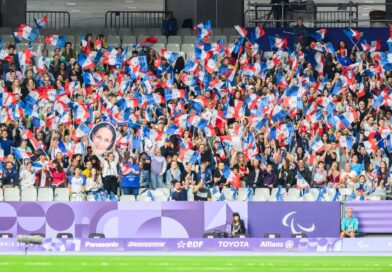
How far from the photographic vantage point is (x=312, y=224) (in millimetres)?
35125

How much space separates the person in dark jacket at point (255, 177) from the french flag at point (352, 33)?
8748mm

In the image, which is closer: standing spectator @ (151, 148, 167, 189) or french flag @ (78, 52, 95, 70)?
standing spectator @ (151, 148, 167, 189)

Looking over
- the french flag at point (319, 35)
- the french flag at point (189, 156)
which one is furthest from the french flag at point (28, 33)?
the french flag at point (319, 35)

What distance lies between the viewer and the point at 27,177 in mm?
35906

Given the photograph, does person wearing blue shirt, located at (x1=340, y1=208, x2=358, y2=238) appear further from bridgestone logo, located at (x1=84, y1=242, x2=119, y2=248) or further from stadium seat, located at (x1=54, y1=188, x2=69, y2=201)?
stadium seat, located at (x1=54, y1=188, x2=69, y2=201)

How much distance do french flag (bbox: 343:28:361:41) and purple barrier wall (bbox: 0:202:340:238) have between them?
9.69m

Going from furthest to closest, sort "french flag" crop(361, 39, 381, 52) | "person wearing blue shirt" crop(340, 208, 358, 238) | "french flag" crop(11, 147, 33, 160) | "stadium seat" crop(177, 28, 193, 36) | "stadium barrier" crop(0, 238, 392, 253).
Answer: "stadium seat" crop(177, 28, 193, 36) → "french flag" crop(361, 39, 381, 52) → "french flag" crop(11, 147, 33, 160) → "person wearing blue shirt" crop(340, 208, 358, 238) → "stadium barrier" crop(0, 238, 392, 253)

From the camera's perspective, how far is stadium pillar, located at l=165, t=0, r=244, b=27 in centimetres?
4569

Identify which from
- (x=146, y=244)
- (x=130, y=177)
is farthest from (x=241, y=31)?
(x=146, y=244)

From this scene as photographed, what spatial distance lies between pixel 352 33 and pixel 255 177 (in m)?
9.06

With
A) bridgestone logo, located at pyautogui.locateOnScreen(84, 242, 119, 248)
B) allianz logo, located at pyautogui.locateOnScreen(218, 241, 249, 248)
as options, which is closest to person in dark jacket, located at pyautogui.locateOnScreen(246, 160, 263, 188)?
allianz logo, located at pyautogui.locateOnScreen(218, 241, 249, 248)

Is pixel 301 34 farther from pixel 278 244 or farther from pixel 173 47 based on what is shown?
pixel 278 244

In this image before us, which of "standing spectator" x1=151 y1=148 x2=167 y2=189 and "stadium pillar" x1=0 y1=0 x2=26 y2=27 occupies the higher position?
"stadium pillar" x1=0 y1=0 x2=26 y2=27

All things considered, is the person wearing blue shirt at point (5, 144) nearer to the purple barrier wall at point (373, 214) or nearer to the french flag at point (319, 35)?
the purple barrier wall at point (373, 214)
